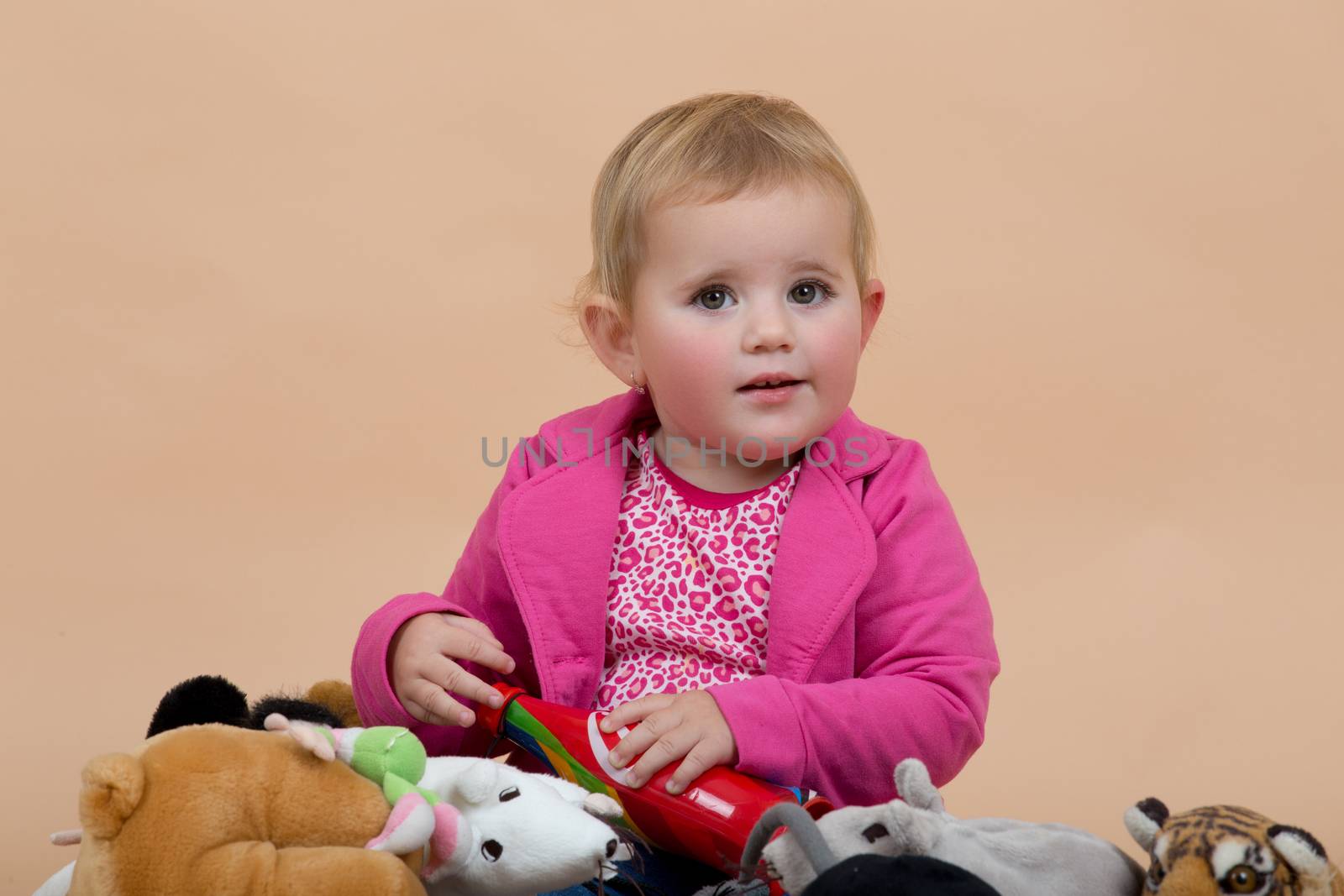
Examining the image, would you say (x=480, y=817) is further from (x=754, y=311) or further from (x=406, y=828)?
(x=754, y=311)

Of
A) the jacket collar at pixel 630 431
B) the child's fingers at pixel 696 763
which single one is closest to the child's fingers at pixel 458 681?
the child's fingers at pixel 696 763

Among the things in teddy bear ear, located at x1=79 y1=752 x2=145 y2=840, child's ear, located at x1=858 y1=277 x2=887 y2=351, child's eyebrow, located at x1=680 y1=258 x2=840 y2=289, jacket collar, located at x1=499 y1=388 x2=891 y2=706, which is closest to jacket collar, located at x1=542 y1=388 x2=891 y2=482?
jacket collar, located at x1=499 y1=388 x2=891 y2=706

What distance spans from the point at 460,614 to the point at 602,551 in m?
0.18

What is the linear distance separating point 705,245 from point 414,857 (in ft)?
2.59

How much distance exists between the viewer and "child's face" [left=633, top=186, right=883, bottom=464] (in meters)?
1.83

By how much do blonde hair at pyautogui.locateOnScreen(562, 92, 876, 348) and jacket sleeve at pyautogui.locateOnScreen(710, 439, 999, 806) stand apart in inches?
12.8

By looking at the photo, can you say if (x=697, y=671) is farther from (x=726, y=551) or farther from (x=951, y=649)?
(x=951, y=649)

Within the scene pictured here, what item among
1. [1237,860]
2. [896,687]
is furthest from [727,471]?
[1237,860]

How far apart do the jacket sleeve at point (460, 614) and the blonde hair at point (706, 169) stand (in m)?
0.27

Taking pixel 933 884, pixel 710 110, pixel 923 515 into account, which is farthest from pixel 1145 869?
pixel 710 110

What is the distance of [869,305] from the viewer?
6.66 ft

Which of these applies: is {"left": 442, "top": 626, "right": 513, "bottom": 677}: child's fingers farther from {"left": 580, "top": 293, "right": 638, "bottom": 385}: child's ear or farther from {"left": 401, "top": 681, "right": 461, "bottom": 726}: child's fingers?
{"left": 580, "top": 293, "right": 638, "bottom": 385}: child's ear

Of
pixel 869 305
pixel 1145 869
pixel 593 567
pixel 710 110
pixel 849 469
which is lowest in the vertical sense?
pixel 1145 869

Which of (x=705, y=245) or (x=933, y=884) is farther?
(x=705, y=245)
